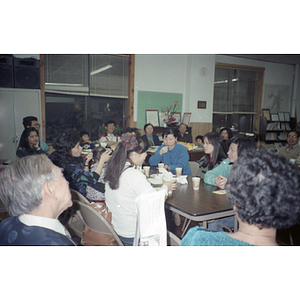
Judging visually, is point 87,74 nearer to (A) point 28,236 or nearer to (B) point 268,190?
(A) point 28,236

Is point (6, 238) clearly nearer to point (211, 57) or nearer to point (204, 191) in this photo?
point (204, 191)

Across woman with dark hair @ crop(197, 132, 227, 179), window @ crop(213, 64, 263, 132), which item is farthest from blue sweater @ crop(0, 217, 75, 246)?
window @ crop(213, 64, 263, 132)

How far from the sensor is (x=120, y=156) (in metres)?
2.01

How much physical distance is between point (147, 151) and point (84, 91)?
3.00 meters

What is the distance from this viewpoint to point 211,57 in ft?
25.9

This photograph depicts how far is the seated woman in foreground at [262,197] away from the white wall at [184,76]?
21.6 ft

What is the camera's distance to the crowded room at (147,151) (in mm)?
991

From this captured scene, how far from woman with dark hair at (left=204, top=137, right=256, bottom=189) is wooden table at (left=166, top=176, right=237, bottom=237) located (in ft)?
0.31

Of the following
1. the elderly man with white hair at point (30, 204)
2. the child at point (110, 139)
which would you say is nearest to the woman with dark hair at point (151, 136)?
the child at point (110, 139)

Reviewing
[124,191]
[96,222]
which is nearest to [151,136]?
[124,191]
